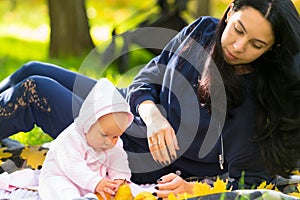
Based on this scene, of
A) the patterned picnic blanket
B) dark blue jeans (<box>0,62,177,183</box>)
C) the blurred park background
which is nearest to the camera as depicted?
the patterned picnic blanket

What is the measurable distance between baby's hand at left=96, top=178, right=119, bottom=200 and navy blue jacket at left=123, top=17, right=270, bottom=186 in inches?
12.6

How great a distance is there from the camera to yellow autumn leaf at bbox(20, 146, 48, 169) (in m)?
3.03

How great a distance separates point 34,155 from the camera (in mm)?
3092

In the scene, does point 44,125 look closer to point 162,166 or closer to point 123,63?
point 162,166

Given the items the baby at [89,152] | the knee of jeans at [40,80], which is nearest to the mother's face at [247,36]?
the baby at [89,152]

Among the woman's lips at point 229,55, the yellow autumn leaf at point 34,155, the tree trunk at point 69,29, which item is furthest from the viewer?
the tree trunk at point 69,29

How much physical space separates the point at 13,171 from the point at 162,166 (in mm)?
685

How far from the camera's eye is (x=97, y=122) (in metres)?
2.50

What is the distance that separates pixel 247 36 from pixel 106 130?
637 millimetres

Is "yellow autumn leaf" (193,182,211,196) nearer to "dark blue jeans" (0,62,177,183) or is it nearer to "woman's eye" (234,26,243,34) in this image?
"dark blue jeans" (0,62,177,183)

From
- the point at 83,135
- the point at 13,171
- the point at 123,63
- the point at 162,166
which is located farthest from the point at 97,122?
the point at 123,63

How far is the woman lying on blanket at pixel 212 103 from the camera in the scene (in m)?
2.52

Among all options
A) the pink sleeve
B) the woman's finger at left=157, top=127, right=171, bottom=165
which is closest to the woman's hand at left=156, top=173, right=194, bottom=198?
the woman's finger at left=157, top=127, right=171, bottom=165

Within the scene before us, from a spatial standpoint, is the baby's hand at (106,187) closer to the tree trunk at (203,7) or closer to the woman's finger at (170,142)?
the woman's finger at (170,142)
